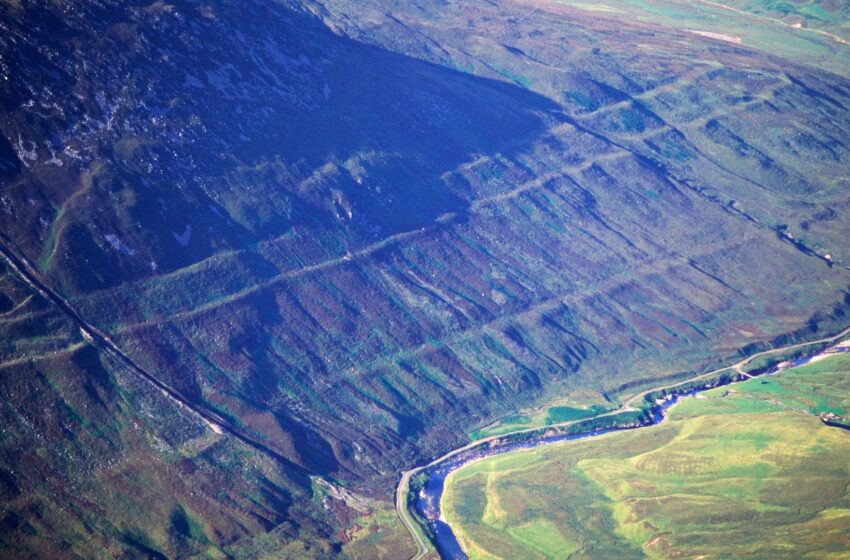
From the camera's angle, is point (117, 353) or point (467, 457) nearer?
point (117, 353)

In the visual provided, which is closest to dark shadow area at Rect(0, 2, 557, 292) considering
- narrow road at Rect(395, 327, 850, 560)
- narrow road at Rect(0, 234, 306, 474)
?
narrow road at Rect(0, 234, 306, 474)

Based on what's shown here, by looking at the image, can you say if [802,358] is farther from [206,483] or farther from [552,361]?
[206,483]

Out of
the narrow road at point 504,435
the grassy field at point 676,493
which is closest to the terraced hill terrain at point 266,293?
the narrow road at point 504,435

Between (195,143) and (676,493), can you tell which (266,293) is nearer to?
(195,143)

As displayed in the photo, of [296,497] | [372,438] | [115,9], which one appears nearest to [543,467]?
[372,438]

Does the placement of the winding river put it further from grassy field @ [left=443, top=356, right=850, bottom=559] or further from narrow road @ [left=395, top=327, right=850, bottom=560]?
grassy field @ [left=443, top=356, right=850, bottom=559]

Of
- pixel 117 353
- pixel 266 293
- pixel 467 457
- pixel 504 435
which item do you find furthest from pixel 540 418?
pixel 117 353

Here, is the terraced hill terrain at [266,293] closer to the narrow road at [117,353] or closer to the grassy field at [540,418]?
the narrow road at [117,353]
